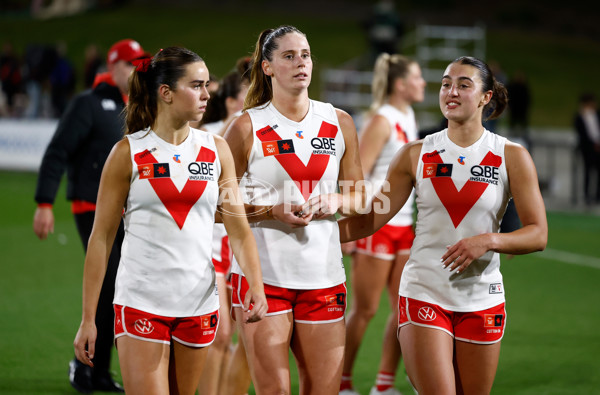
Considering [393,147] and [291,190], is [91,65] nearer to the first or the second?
[393,147]

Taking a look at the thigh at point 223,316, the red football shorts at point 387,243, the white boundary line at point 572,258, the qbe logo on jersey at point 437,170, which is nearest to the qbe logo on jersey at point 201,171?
the qbe logo on jersey at point 437,170

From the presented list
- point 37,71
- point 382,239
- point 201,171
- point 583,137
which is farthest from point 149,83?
point 37,71

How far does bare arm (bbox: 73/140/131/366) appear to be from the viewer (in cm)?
354

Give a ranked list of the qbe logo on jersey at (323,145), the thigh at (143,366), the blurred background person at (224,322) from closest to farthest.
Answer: the thigh at (143,366) < the qbe logo on jersey at (323,145) < the blurred background person at (224,322)

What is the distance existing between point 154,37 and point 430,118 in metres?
20.2

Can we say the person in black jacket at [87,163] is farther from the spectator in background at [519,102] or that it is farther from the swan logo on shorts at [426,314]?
the spectator in background at [519,102]

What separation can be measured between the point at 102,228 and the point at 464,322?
177 cm

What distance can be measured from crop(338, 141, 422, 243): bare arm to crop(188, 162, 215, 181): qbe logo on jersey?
0.98 meters

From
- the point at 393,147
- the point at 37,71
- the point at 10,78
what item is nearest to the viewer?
the point at 393,147

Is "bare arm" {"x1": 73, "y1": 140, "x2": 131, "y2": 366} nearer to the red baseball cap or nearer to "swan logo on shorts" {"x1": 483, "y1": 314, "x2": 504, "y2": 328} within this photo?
"swan logo on shorts" {"x1": 483, "y1": 314, "x2": 504, "y2": 328}

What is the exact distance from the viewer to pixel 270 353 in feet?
13.1

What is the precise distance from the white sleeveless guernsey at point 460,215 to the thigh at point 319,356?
0.45 m

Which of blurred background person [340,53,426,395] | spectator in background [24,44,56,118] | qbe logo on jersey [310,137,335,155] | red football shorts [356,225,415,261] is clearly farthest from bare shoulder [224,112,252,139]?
spectator in background [24,44,56,118]

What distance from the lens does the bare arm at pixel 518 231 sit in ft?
12.5
